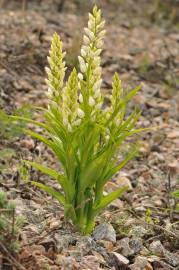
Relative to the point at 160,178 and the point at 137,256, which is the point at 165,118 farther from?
the point at 137,256

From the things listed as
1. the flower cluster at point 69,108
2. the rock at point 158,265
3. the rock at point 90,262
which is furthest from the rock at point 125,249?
the flower cluster at point 69,108

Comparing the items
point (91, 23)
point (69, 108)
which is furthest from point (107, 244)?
point (91, 23)

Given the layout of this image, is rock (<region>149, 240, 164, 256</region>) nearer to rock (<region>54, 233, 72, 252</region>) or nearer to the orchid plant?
the orchid plant

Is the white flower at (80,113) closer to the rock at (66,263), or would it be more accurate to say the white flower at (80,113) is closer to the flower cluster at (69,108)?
the flower cluster at (69,108)

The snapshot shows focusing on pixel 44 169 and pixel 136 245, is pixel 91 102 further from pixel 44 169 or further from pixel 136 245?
pixel 136 245

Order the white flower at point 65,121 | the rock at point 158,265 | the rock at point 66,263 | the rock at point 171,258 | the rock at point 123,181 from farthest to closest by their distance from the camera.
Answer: the rock at point 123,181, the rock at point 171,258, the rock at point 158,265, the white flower at point 65,121, the rock at point 66,263

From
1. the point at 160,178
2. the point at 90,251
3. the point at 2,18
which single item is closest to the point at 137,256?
the point at 90,251

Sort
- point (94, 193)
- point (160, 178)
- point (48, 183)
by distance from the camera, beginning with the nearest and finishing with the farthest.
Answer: point (94, 193), point (48, 183), point (160, 178)
